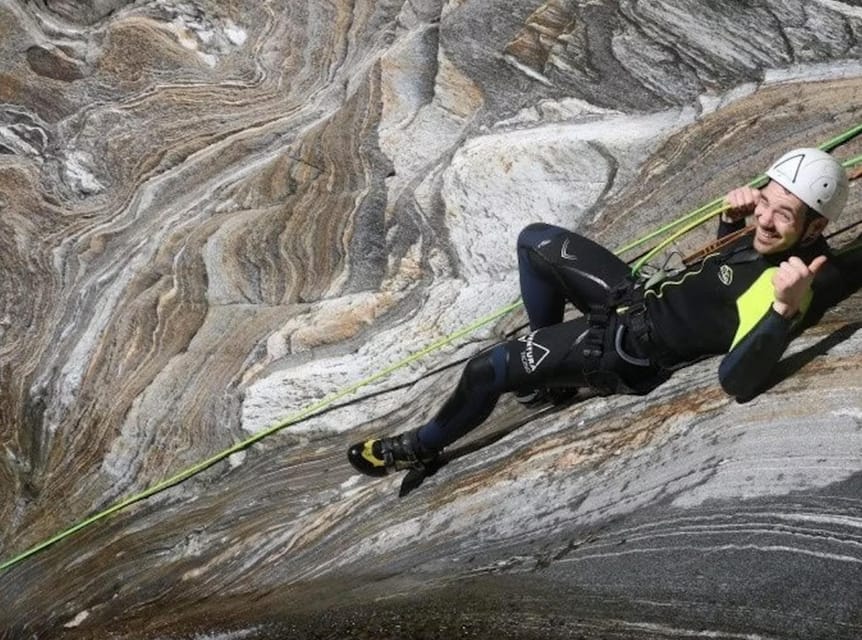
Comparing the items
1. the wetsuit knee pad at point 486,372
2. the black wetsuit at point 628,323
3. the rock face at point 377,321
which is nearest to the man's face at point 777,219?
the black wetsuit at point 628,323

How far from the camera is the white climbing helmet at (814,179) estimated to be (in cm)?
470

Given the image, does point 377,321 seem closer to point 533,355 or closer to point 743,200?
point 533,355

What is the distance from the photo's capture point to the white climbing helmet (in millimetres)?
4699

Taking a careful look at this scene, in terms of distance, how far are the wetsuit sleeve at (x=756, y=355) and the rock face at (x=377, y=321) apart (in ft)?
0.68

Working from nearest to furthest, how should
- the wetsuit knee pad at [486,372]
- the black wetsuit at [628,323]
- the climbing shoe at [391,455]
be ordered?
the black wetsuit at [628,323] → the wetsuit knee pad at [486,372] → the climbing shoe at [391,455]

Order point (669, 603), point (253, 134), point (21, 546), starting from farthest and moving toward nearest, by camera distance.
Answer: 1. point (253, 134)
2. point (21, 546)
3. point (669, 603)

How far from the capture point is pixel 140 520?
7941 millimetres

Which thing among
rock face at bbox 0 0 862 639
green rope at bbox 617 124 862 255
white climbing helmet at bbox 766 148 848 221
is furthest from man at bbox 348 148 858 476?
green rope at bbox 617 124 862 255

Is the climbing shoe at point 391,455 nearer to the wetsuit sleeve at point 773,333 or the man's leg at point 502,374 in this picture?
the man's leg at point 502,374

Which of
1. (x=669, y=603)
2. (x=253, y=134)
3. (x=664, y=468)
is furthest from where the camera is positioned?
(x=253, y=134)

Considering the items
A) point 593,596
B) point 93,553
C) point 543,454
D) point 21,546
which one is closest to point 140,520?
point 93,553

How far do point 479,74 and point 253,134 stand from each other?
8.85ft

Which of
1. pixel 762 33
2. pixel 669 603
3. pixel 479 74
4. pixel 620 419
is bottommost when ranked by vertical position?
pixel 669 603

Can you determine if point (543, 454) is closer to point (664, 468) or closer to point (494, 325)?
point (664, 468)
